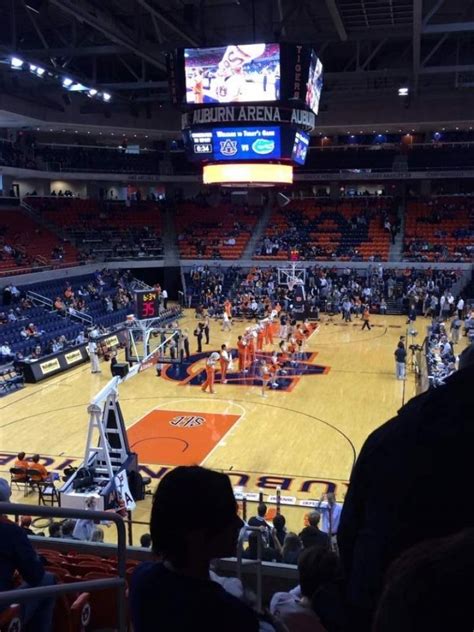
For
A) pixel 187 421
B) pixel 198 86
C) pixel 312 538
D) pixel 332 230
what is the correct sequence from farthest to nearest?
1. pixel 332 230
2. pixel 198 86
3. pixel 187 421
4. pixel 312 538

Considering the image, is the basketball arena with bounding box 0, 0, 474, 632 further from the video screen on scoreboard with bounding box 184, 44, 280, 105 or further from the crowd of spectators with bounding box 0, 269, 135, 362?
the crowd of spectators with bounding box 0, 269, 135, 362

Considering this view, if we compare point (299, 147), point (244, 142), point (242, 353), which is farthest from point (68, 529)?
point (299, 147)

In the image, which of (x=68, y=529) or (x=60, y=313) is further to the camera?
(x=60, y=313)

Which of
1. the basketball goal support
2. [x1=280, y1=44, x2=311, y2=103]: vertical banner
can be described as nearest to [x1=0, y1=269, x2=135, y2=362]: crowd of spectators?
the basketball goal support

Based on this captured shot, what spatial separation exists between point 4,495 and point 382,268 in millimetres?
34590

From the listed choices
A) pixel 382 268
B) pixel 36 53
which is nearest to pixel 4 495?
pixel 36 53

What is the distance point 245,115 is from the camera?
17219 millimetres

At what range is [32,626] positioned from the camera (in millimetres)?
3234

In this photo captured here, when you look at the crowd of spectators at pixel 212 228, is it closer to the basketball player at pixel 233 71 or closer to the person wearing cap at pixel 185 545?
the basketball player at pixel 233 71

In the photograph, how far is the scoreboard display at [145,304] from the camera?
1928 centimetres

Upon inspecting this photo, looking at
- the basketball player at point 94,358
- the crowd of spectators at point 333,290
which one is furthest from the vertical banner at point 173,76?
the crowd of spectators at point 333,290

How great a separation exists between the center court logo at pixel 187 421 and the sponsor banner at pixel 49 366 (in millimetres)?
7186

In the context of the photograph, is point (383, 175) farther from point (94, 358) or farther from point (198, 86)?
point (198, 86)

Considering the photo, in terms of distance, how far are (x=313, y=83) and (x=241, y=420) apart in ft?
30.7
